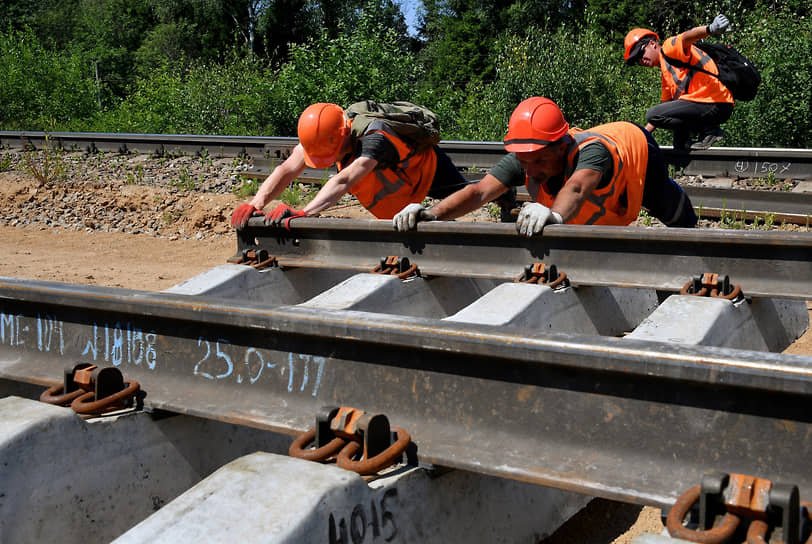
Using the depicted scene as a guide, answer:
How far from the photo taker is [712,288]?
3.02 metres

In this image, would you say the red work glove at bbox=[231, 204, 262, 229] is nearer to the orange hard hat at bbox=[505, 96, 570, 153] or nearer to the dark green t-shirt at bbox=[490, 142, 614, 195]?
the orange hard hat at bbox=[505, 96, 570, 153]

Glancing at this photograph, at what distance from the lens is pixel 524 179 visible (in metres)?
5.04

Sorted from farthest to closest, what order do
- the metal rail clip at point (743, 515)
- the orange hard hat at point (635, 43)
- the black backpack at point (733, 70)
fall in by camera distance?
the orange hard hat at point (635, 43), the black backpack at point (733, 70), the metal rail clip at point (743, 515)

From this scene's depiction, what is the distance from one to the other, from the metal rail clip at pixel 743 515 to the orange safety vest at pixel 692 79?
8042mm

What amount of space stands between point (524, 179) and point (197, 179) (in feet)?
22.9

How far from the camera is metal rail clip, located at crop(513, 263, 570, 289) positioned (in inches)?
132

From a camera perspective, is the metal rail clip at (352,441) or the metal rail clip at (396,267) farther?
the metal rail clip at (396,267)

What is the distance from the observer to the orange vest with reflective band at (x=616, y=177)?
176 inches

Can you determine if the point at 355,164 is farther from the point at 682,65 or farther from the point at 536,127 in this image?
the point at 682,65

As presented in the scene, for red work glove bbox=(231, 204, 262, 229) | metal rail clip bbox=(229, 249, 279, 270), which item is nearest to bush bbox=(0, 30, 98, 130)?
red work glove bbox=(231, 204, 262, 229)

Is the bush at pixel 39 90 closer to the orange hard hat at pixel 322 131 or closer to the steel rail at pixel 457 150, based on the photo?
the steel rail at pixel 457 150

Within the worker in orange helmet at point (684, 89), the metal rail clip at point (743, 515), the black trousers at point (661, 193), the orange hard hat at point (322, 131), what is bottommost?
the metal rail clip at point (743, 515)

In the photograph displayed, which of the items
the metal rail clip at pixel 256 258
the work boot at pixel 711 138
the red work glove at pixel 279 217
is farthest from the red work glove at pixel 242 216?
the work boot at pixel 711 138

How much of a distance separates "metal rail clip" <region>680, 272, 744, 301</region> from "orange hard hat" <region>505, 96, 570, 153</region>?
145 cm
